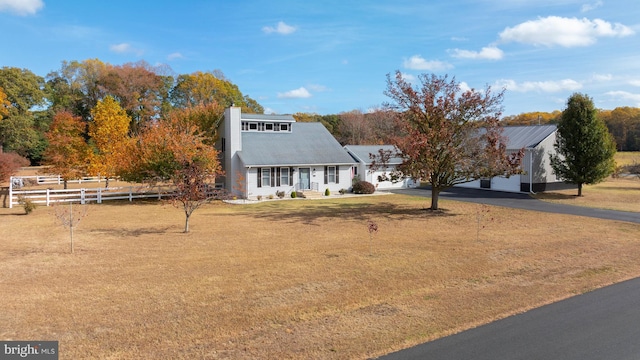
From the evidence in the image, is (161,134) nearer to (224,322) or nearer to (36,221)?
(36,221)

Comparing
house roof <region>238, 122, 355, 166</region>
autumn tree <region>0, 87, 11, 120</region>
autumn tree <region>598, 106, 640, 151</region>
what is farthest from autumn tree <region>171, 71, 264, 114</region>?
autumn tree <region>598, 106, 640, 151</region>

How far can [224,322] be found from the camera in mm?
7266

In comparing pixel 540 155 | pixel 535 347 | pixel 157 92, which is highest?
pixel 157 92

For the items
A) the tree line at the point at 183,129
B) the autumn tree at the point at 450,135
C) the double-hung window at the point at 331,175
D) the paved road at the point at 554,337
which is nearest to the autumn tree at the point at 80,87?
the tree line at the point at 183,129

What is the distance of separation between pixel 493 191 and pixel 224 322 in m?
30.7

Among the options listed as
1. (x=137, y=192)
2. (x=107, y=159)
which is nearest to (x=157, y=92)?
(x=107, y=159)

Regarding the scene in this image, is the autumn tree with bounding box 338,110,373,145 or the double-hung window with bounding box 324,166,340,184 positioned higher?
the autumn tree with bounding box 338,110,373,145

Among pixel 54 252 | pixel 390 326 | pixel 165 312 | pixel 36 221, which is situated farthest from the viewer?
pixel 36 221

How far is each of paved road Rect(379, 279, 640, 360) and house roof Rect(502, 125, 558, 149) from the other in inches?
1052

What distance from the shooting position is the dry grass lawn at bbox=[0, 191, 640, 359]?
6688 millimetres

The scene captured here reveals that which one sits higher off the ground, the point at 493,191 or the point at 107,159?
the point at 107,159

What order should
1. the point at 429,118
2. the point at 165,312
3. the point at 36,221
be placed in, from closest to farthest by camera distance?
the point at 165,312
the point at 36,221
the point at 429,118

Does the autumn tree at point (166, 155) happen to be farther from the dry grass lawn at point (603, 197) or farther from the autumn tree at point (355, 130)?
the autumn tree at point (355, 130)

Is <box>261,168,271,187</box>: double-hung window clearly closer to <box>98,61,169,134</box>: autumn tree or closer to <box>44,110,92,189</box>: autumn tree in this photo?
<box>44,110,92,189</box>: autumn tree
